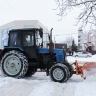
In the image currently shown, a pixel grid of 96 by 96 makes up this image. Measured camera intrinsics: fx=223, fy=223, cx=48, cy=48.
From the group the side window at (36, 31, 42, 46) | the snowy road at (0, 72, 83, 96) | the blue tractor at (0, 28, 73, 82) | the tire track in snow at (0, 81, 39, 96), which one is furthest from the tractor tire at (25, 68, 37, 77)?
the snowy road at (0, 72, 83, 96)

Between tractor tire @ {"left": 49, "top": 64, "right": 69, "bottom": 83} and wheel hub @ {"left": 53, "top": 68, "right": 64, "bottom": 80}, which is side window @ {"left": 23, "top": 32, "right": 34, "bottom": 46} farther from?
wheel hub @ {"left": 53, "top": 68, "right": 64, "bottom": 80}

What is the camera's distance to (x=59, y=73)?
32.3 ft

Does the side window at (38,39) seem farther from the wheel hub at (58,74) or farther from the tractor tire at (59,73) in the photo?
the wheel hub at (58,74)

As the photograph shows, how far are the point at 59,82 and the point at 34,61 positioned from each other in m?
1.85

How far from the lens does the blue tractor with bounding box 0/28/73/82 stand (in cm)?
1056

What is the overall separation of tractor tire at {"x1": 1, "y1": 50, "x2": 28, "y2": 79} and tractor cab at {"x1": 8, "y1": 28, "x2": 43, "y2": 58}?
39 cm

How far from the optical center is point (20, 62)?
34.6 feet

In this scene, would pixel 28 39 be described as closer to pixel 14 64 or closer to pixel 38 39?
pixel 38 39

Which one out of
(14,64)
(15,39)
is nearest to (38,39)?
(15,39)

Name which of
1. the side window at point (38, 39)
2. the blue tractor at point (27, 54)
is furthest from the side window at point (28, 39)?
the side window at point (38, 39)

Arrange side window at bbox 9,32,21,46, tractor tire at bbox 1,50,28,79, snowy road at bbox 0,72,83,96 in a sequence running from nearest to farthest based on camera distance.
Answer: snowy road at bbox 0,72,83,96 → tractor tire at bbox 1,50,28,79 → side window at bbox 9,32,21,46

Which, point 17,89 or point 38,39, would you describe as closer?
point 17,89

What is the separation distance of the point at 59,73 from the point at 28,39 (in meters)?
2.31

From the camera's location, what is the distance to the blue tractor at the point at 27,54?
34.7 ft
